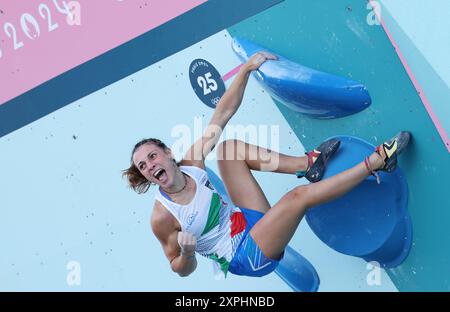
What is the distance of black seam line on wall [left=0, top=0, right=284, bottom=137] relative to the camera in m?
2.77

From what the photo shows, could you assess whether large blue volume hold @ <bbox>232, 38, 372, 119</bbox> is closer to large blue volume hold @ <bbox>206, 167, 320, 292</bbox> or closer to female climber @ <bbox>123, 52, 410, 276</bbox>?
female climber @ <bbox>123, 52, 410, 276</bbox>

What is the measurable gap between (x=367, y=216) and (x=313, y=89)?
1.28 ft

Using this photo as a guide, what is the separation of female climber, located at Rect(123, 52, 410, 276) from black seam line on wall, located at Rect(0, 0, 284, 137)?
0.67ft

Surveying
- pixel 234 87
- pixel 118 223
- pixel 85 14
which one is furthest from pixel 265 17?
pixel 118 223

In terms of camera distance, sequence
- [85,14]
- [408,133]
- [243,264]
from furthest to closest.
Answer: [85,14]
[243,264]
[408,133]

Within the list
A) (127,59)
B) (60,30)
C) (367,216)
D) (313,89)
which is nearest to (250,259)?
(367,216)

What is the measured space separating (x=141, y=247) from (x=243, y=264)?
56 cm

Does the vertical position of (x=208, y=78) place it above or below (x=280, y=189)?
above

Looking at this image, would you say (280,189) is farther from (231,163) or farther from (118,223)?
(118,223)

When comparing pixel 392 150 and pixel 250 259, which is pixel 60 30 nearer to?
pixel 250 259

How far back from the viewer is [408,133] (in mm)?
2436

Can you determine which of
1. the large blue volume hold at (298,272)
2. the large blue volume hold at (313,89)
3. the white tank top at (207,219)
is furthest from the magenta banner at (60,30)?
the large blue volume hold at (298,272)

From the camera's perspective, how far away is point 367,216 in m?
2.56

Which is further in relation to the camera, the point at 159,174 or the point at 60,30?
the point at 60,30
